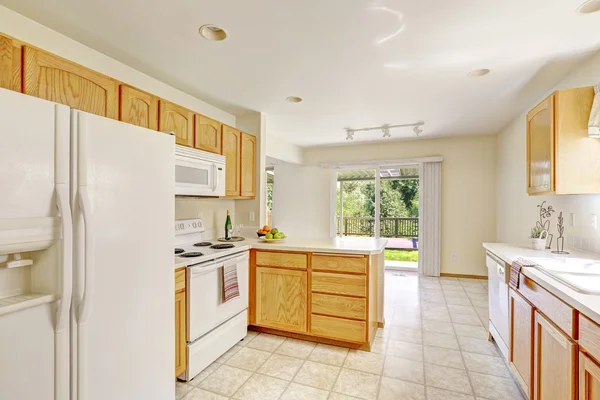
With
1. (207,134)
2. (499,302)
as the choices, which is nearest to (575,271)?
(499,302)

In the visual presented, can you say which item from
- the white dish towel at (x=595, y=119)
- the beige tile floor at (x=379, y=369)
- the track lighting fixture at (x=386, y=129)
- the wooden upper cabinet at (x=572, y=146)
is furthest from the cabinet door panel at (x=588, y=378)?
the track lighting fixture at (x=386, y=129)

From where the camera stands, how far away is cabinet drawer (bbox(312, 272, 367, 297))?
249 cm

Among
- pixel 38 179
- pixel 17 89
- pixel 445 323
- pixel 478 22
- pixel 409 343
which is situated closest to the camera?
A: pixel 38 179

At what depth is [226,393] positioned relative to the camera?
78.0 inches

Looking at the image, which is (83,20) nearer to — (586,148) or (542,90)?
(586,148)

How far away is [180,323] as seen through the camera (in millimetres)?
2020

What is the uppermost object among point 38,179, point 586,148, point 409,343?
point 586,148

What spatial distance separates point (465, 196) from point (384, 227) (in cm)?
161

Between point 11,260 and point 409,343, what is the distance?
2820 mm

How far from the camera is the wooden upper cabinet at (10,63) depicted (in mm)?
1433

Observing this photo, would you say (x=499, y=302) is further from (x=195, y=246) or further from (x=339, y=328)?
(x=195, y=246)

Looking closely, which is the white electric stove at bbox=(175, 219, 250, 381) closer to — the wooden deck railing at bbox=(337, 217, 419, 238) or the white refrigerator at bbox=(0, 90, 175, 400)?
the white refrigerator at bbox=(0, 90, 175, 400)

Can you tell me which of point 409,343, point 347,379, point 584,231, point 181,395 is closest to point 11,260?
point 181,395

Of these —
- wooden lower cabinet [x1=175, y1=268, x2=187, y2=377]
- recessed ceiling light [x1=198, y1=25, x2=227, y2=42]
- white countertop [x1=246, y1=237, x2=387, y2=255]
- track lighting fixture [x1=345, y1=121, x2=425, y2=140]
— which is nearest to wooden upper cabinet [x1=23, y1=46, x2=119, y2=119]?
recessed ceiling light [x1=198, y1=25, x2=227, y2=42]
